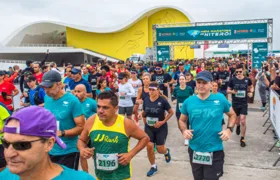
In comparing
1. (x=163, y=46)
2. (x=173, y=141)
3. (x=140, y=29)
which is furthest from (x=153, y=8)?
(x=173, y=141)

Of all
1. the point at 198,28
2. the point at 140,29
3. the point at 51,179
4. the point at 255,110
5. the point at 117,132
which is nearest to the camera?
the point at 51,179

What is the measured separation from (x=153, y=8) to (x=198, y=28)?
26.0 metres

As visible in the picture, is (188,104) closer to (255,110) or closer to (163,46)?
(255,110)

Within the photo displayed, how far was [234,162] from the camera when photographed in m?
5.68

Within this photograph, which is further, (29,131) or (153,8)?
(153,8)

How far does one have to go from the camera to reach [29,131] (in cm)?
141

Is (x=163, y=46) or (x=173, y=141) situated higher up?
(x=163, y=46)

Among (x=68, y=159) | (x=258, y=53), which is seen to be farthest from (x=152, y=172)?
(x=258, y=53)

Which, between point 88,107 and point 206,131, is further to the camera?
point 88,107

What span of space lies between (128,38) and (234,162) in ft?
156

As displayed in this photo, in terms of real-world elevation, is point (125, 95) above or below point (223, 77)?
below

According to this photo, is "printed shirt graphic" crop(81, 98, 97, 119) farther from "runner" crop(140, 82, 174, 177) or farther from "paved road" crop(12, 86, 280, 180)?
"paved road" crop(12, 86, 280, 180)

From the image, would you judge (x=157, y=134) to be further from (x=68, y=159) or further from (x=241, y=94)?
(x=241, y=94)

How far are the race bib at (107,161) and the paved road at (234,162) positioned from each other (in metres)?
2.08
